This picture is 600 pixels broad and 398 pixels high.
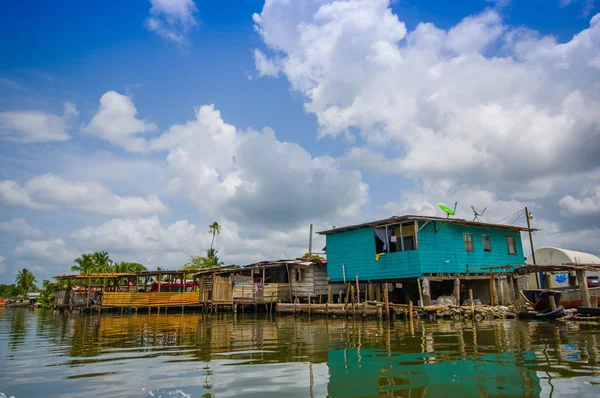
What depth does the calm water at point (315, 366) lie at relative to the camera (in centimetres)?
672

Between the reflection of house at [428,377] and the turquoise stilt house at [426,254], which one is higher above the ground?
the turquoise stilt house at [426,254]

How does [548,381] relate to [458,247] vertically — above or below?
below

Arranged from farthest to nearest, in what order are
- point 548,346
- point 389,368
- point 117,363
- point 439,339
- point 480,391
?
point 439,339 → point 548,346 → point 117,363 → point 389,368 → point 480,391

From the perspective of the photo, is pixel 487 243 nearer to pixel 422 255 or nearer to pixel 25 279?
pixel 422 255

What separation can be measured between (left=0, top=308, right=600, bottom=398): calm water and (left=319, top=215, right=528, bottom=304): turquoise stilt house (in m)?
9.90

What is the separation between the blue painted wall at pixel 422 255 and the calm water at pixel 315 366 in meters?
9.85

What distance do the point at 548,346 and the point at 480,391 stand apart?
5956 millimetres

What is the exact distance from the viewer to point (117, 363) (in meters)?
9.49

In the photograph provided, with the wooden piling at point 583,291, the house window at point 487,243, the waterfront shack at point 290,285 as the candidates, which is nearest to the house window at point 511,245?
the house window at point 487,243

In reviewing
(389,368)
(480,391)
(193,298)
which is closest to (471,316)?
(389,368)

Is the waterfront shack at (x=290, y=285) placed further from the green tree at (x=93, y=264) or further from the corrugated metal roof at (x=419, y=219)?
the green tree at (x=93, y=264)

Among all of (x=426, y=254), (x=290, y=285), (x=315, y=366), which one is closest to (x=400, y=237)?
(x=426, y=254)

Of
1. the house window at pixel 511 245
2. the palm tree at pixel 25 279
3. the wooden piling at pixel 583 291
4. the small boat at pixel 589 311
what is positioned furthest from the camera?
the palm tree at pixel 25 279

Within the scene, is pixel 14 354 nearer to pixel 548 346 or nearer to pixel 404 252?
pixel 548 346
